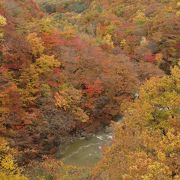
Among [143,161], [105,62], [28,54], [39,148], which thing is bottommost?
[39,148]

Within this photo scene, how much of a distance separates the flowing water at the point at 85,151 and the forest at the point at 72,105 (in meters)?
0.08

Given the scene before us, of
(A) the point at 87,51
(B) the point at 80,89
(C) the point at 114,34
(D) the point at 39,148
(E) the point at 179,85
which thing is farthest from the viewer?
(C) the point at 114,34

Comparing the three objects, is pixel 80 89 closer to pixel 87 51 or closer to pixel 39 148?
pixel 87 51

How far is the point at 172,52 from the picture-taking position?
54.8 meters

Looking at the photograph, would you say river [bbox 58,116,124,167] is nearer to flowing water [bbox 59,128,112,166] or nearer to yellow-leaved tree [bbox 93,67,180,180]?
flowing water [bbox 59,128,112,166]

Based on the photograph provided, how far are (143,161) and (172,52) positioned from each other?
136 feet

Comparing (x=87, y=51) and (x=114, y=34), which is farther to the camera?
(x=114, y=34)

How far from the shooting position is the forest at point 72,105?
19.5 metres

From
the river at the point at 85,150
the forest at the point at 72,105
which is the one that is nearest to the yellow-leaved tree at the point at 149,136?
the forest at the point at 72,105

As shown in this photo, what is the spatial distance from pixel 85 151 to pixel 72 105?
4327mm

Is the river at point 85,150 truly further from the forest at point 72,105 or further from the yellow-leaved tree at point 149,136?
the yellow-leaved tree at point 149,136

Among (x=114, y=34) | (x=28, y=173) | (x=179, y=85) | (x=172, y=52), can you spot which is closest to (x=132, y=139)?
(x=179, y=85)

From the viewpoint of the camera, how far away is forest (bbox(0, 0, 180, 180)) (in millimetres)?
19484

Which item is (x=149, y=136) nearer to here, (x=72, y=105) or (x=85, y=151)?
(x=85, y=151)
